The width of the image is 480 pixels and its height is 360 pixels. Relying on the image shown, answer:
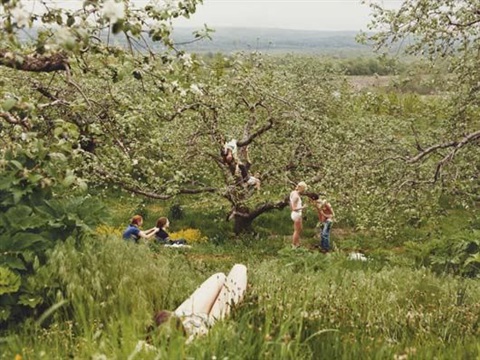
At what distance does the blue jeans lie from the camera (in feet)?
55.3

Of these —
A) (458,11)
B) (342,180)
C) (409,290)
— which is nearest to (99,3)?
(409,290)

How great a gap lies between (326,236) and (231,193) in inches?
114

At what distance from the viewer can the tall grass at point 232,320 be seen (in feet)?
11.2

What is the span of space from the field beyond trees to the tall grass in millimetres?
20

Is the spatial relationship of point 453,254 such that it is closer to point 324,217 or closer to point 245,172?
point 324,217

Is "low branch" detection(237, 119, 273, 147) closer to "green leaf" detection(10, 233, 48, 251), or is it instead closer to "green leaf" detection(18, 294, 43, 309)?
"green leaf" detection(10, 233, 48, 251)

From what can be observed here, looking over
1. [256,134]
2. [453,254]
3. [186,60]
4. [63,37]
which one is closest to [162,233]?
[256,134]

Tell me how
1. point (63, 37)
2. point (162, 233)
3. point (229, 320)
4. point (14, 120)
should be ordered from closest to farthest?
point (63, 37) < point (229, 320) < point (14, 120) < point (162, 233)

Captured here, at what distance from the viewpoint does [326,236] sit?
55.9 feet

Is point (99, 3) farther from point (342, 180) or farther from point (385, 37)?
point (342, 180)

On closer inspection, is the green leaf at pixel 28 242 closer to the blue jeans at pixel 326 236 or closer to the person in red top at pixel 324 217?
the person in red top at pixel 324 217

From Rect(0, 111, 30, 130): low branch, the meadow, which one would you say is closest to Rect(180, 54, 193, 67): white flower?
Rect(0, 111, 30, 130): low branch

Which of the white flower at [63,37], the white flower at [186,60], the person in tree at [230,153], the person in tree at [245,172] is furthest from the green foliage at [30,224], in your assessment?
the person in tree at [245,172]

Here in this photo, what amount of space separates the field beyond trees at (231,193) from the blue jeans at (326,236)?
942 millimetres
